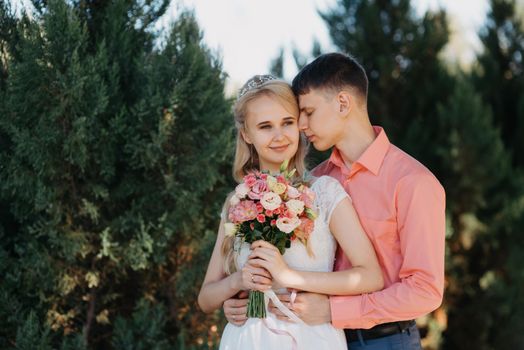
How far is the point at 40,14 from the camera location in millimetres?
4547

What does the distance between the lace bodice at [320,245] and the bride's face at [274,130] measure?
1.33ft

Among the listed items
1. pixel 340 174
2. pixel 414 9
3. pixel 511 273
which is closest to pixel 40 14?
pixel 340 174

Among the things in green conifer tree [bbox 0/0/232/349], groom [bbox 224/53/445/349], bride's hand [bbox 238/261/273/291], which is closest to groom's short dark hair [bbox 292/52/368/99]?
groom [bbox 224/53/445/349]

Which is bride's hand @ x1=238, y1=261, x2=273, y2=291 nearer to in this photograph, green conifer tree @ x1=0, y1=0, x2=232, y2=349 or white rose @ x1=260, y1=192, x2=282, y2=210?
white rose @ x1=260, y1=192, x2=282, y2=210

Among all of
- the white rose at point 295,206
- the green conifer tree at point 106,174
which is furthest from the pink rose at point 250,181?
the green conifer tree at point 106,174

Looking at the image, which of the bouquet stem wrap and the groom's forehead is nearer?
the bouquet stem wrap

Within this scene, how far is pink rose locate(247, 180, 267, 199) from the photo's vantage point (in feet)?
9.45

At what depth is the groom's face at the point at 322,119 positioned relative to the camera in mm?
3443

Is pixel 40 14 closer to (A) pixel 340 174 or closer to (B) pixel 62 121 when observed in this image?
(B) pixel 62 121

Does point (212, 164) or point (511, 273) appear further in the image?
point (511, 273)

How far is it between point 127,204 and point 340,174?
1.82 metres

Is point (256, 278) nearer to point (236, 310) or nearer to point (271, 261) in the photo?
point (271, 261)

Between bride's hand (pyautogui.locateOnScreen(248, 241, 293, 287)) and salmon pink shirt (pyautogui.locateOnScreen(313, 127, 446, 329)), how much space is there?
281 millimetres

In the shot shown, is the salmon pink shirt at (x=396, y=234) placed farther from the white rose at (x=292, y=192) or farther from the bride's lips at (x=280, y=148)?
the white rose at (x=292, y=192)
